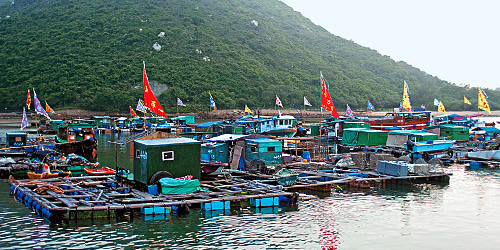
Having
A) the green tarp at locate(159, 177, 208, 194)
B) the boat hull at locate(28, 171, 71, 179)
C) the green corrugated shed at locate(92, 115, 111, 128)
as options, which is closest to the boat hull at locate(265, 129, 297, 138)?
the boat hull at locate(28, 171, 71, 179)

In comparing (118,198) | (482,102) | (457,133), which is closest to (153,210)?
(118,198)

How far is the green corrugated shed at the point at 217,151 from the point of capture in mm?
34469

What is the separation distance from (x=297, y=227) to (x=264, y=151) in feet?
40.2

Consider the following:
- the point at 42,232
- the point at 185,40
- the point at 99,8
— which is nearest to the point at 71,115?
the point at 185,40

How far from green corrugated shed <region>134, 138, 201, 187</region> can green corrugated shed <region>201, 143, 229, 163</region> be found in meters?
9.29

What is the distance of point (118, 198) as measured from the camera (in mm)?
23312

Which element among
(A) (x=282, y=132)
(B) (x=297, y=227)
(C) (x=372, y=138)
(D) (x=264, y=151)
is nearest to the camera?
(B) (x=297, y=227)

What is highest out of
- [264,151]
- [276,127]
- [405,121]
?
[405,121]

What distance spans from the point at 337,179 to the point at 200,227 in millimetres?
12635

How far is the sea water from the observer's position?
60.0 ft

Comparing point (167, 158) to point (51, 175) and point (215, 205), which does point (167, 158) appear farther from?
point (51, 175)

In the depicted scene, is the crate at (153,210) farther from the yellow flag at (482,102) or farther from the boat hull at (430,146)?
the yellow flag at (482,102)

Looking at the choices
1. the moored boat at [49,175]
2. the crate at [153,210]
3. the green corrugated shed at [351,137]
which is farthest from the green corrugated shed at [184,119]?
the crate at [153,210]

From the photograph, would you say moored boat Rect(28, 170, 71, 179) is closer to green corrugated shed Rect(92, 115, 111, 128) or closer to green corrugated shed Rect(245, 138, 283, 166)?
green corrugated shed Rect(245, 138, 283, 166)
